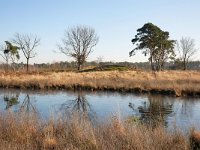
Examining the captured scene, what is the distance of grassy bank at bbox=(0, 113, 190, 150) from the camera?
6.84m

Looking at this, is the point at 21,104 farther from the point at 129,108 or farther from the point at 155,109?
the point at 155,109

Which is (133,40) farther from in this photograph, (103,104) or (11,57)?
(103,104)

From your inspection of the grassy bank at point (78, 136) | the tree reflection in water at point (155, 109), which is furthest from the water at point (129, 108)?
the grassy bank at point (78, 136)

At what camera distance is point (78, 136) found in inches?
293

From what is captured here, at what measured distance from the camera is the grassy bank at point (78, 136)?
6836mm

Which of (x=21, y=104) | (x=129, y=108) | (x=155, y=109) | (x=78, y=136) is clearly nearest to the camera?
(x=78, y=136)

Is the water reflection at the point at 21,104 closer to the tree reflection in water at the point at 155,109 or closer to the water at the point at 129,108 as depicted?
the water at the point at 129,108

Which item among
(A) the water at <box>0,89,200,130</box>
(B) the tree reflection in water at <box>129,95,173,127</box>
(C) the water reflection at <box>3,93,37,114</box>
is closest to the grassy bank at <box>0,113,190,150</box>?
(C) the water reflection at <box>3,93,37,114</box>

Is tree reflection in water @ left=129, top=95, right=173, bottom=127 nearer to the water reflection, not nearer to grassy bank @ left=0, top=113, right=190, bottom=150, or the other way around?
the water reflection

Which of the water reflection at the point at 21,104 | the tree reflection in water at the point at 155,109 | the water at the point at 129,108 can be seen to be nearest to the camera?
the water at the point at 129,108

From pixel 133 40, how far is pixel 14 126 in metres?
46.8

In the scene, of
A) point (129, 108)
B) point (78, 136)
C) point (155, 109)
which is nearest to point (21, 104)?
point (129, 108)

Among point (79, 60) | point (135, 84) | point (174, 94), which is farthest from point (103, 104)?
point (79, 60)

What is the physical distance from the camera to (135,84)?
1005 inches
